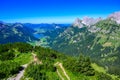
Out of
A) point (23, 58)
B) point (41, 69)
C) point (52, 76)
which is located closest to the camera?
point (52, 76)

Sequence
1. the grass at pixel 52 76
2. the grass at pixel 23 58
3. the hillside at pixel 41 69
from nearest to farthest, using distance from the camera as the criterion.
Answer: the hillside at pixel 41 69 → the grass at pixel 52 76 → the grass at pixel 23 58

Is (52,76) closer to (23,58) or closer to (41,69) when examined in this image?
(41,69)

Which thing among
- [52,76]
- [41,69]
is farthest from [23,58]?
[52,76]

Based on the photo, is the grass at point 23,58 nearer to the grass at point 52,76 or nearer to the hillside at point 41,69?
the hillside at point 41,69

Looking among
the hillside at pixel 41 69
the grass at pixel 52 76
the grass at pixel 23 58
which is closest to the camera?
the hillside at pixel 41 69

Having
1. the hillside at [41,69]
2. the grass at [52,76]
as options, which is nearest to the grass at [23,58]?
the hillside at [41,69]

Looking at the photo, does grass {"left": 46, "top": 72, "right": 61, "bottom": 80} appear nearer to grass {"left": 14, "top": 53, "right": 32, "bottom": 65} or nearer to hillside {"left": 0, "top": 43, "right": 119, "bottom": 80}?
hillside {"left": 0, "top": 43, "right": 119, "bottom": 80}

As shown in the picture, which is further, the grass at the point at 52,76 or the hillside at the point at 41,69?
the grass at the point at 52,76

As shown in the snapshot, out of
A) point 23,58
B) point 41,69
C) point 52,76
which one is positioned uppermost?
point 23,58

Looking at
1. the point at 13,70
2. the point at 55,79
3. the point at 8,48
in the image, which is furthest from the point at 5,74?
the point at 8,48

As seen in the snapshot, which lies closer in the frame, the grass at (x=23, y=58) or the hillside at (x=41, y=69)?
the hillside at (x=41, y=69)

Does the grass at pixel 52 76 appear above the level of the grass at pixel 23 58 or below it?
below

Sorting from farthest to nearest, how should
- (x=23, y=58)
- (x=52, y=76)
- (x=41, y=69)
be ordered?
(x=23, y=58) < (x=41, y=69) < (x=52, y=76)
